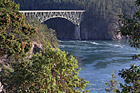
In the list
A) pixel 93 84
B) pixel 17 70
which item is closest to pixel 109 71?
pixel 93 84

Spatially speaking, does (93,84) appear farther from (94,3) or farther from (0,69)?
(94,3)

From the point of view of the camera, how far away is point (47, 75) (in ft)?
47.3

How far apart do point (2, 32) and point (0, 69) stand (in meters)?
8.52

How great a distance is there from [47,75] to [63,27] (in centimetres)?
9545

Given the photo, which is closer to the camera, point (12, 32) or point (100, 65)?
point (12, 32)

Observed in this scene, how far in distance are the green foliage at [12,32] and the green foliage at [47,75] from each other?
9.41 feet

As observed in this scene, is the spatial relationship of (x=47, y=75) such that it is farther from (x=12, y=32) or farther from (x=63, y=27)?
(x=63, y=27)

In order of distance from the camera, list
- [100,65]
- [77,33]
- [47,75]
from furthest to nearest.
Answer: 1. [77,33]
2. [100,65]
3. [47,75]

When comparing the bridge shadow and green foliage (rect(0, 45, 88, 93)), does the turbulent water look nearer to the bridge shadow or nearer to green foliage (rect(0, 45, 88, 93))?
green foliage (rect(0, 45, 88, 93))

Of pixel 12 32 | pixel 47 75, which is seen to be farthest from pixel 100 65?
pixel 47 75

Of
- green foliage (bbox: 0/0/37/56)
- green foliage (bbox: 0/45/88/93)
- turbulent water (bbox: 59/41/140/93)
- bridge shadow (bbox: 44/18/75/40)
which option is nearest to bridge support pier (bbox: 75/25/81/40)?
bridge shadow (bbox: 44/18/75/40)

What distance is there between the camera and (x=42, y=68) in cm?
1462

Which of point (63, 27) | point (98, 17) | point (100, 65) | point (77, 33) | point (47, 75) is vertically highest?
point (47, 75)

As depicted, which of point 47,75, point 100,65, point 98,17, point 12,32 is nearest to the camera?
point 47,75
